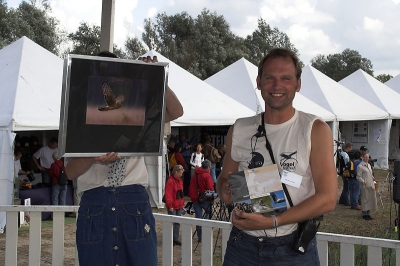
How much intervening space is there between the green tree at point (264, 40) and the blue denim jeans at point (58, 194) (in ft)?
123

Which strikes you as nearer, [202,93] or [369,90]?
[202,93]

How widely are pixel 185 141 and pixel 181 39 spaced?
2656 centimetres

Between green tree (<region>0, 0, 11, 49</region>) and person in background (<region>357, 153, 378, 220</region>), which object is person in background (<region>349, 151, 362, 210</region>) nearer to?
person in background (<region>357, 153, 378, 220</region>)

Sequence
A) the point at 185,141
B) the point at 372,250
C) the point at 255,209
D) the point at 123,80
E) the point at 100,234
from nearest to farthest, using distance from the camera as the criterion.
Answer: the point at 255,209
the point at 123,80
the point at 100,234
the point at 372,250
the point at 185,141

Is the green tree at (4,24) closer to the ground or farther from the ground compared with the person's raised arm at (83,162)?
farther from the ground

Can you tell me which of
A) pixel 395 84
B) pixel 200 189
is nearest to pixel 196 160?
pixel 200 189

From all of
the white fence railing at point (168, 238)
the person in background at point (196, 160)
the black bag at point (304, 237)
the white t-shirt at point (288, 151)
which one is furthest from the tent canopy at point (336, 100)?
the black bag at point (304, 237)

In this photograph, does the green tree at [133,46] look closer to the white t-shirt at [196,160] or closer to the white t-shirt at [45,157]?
the white t-shirt at [196,160]

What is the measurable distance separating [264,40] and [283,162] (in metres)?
46.2

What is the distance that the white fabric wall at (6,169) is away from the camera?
28.7 feet

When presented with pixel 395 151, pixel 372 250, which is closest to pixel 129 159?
pixel 372 250

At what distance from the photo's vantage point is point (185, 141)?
16156 mm

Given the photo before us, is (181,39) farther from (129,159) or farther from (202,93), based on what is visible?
(129,159)

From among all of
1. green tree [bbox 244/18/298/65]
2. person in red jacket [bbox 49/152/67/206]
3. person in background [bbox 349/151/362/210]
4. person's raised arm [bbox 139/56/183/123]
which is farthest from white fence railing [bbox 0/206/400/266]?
green tree [bbox 244/18/298/65]
